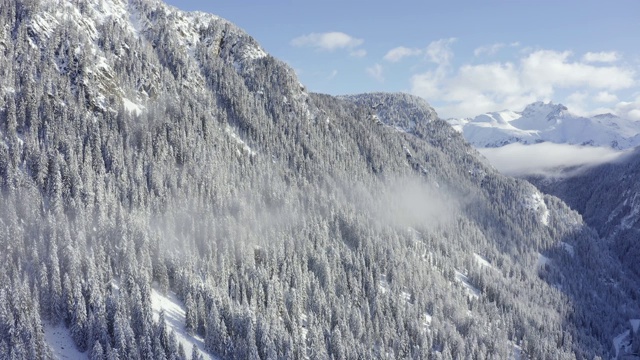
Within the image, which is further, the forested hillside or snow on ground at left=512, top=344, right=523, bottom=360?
snow on ground at left=512, top=344, right=523, bottom=360

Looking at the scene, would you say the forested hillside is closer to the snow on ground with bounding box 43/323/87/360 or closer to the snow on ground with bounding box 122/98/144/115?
the snow on ground with bounding box 122/98/144/115

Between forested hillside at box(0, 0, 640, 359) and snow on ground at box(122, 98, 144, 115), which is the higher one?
snow on ground at box(122, 98, 144, 115)

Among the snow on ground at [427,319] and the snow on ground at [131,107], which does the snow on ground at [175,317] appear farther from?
the snow on ground at [131,107]

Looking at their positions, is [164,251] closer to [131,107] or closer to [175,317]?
[175,317]

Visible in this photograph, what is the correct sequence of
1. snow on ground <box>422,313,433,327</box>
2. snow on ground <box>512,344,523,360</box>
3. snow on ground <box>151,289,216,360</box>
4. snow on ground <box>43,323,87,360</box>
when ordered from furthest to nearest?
snow on ground <box>512,344,523,360</box> < snow on ground <box>422,313,433,327</box> < snow on ground <box>151,289,216,360</box> < snow on ground <box>43,323,87,360</box>

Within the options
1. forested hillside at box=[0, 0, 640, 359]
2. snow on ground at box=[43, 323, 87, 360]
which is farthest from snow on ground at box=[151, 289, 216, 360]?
snow on ground at box=[43, 323, 87, 360]

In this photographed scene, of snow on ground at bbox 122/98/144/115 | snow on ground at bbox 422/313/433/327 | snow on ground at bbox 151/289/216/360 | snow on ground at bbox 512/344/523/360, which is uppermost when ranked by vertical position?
snow on ground at bbox 122/98/144/115

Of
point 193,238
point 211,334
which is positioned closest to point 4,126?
point 193,238

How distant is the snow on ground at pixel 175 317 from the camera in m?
109

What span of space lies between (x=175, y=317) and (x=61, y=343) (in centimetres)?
2643

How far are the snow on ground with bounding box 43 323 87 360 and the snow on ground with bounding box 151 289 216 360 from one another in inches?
707

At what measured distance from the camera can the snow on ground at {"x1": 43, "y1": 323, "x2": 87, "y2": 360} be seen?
94438mm

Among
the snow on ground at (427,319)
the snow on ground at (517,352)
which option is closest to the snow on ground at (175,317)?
the snow on ground at (427,319)

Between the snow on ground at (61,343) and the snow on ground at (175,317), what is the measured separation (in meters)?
18.0
